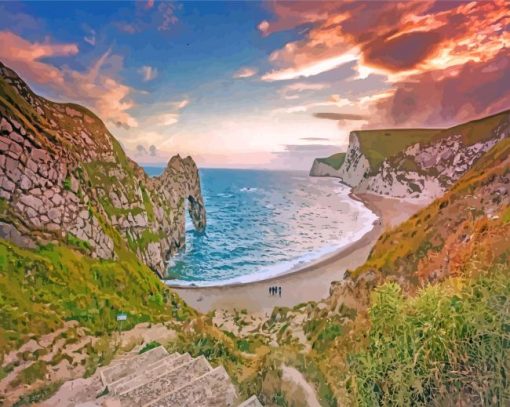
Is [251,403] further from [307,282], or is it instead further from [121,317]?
[121,317]

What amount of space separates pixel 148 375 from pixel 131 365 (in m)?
0.46

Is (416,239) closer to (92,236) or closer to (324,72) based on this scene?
(324,72)

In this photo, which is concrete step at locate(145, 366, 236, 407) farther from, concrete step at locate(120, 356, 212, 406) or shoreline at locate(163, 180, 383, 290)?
shoreline at locate(163, 180, 383, 290)

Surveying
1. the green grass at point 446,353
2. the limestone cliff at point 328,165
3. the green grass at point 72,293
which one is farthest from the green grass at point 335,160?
the green grass at point 72,293

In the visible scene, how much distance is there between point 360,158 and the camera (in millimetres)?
3582

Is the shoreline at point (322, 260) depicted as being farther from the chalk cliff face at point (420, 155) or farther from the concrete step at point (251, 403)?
the concrete step at point (251, 403)

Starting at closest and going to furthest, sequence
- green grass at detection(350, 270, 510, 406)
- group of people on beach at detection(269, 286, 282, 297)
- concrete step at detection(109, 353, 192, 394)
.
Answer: green grass at detection(350, 270, 510, 406), concrete step at detection(109, 353, 192, 394), group of people on beach at detection(269, 286, 282, 297)

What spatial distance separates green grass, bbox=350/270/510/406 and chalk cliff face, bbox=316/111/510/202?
5.96 feet

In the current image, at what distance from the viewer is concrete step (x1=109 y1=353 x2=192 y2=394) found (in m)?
2.48

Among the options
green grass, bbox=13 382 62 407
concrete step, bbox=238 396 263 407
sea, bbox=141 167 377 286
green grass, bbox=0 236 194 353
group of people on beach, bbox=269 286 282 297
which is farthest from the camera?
sea, bbox=141 167 377 286

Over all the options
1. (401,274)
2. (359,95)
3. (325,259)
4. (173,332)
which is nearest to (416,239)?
(401,274)

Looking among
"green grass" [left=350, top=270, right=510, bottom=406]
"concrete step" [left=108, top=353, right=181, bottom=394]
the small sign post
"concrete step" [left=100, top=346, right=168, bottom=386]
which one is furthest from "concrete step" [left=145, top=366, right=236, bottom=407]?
the small sign post

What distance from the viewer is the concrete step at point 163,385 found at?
2324 millimetres

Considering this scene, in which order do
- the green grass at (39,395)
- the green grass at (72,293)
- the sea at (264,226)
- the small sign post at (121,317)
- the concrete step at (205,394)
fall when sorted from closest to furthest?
1. the concrete step at (205,394)
2. the green grass at (39,395)
3. the green grass at (72,293)
4. the small sign post at (121,317)
5. the sea at (264,226)
